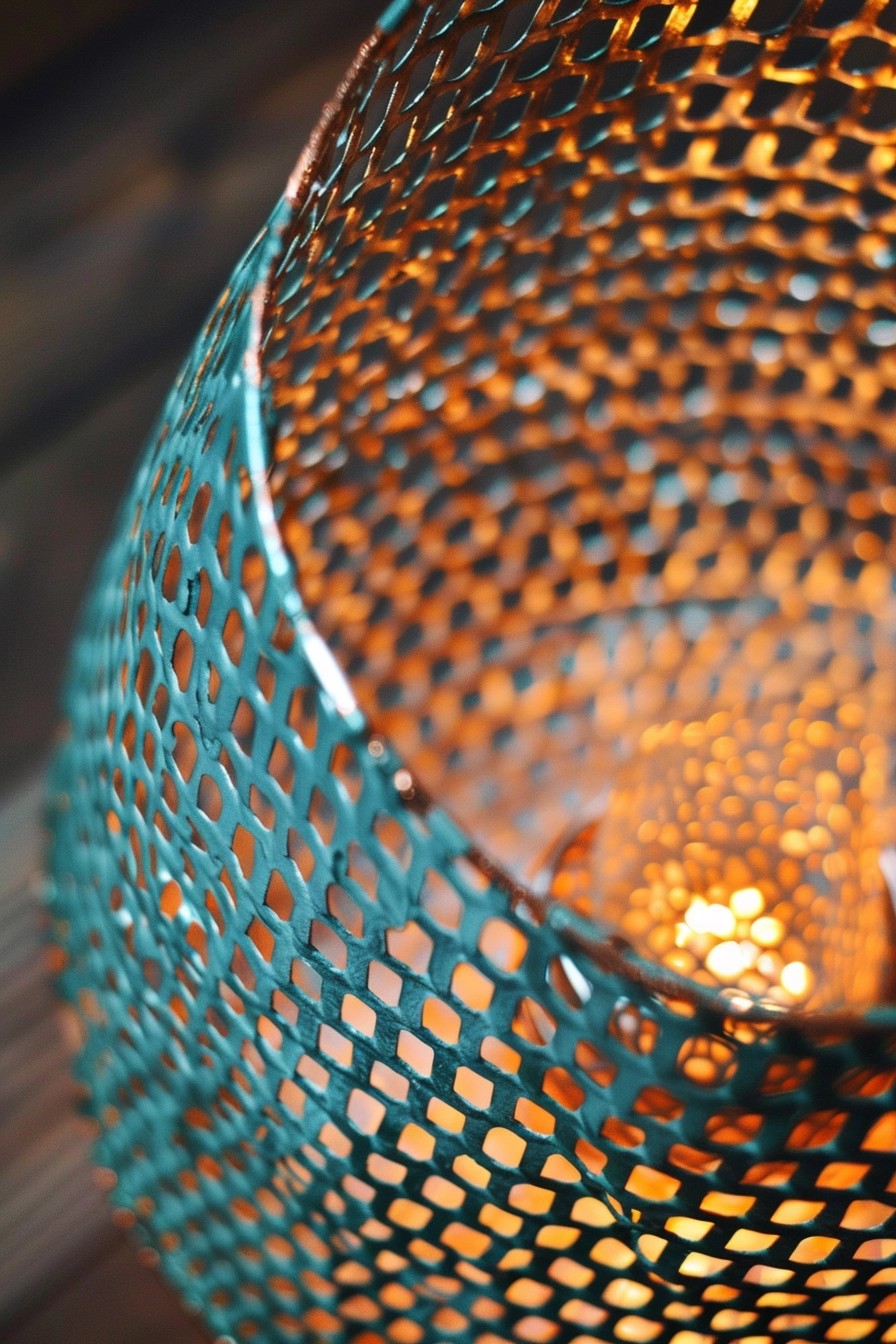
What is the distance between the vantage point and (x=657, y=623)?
18.0 inches

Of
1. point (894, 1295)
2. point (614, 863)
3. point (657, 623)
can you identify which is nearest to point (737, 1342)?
point (894, 1295)

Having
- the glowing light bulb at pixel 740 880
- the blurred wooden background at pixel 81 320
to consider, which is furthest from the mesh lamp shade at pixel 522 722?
the blurred wooden background at pixel 81 320

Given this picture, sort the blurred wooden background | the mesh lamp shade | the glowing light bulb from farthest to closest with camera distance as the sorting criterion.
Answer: the blurred wooden background < the glowing light bulb < the mesh lamp shade

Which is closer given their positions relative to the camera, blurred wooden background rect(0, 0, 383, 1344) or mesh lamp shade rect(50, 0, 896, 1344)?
mesh lamp shade rect(50, 0, 896, 1344)

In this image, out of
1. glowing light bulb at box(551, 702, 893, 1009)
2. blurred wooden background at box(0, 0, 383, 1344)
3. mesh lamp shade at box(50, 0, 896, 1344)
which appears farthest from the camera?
blurred wooden background at box(0, 0, 383, 1344)

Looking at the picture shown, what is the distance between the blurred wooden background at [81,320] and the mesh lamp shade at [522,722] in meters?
0.16

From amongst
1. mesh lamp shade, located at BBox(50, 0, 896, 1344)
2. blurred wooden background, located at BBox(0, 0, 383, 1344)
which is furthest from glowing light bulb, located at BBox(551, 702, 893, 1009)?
blurred wooden background, located at BBox(0, 0, 383, 1344)

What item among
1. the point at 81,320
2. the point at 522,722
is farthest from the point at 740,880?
the point at 81,320

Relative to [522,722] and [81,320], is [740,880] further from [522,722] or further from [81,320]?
[81,320]

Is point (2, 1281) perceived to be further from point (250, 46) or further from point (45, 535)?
point (250, 46)

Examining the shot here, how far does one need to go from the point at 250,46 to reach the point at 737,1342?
1.65ft

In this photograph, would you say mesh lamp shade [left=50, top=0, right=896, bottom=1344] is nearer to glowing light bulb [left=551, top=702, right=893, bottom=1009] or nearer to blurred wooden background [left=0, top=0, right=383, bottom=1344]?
glowing light bulb [left=551, top=702, right=893, bottom=1009]

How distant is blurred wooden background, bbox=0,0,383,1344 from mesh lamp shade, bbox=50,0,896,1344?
0.16m

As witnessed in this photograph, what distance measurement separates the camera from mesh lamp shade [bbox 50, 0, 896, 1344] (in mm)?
201
